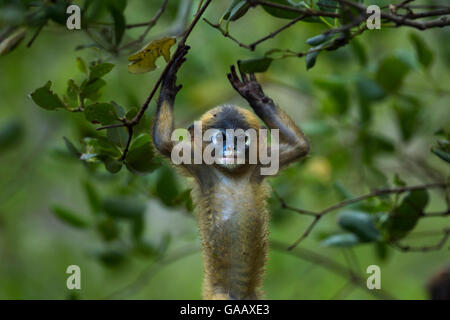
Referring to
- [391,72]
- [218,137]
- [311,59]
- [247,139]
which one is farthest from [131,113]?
[391,72]

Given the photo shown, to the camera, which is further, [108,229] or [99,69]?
[108,229]

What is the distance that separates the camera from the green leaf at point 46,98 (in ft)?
6.80

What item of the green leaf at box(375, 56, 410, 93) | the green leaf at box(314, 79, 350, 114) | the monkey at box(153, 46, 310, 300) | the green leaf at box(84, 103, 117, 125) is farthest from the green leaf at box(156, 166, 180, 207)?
the green leaf at box(375, 56, 410, 93)

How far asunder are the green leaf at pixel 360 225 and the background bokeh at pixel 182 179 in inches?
8.0

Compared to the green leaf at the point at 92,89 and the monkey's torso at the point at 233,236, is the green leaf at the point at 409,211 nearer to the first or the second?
the monkey's torso at the point at 233,236

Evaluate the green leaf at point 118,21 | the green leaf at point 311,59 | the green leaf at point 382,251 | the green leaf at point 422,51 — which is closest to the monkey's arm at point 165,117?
the green leaf at point 118,21

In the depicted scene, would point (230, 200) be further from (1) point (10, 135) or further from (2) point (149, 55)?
(1) point (10, 135)

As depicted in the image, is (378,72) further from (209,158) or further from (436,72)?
(436,72)

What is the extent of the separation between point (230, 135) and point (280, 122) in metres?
0.29

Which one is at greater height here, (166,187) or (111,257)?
(166,187)

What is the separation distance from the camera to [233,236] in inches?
94.8

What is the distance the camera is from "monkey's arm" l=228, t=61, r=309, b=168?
2523mm
